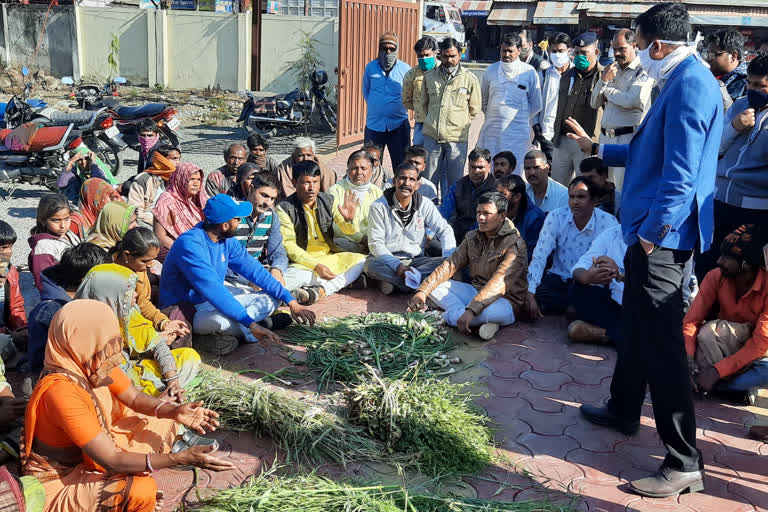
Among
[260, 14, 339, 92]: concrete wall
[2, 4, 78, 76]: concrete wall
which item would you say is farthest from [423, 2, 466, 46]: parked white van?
[2, 4, 78, 76]: concrete wall

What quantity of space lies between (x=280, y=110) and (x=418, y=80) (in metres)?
5.05

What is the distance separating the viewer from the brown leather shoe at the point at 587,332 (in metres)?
4.68

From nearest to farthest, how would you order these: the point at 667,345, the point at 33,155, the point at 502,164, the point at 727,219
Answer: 1. the point at 667,345
2. the point at 727,219
3. the point at 502,164
4. the point at 33,155

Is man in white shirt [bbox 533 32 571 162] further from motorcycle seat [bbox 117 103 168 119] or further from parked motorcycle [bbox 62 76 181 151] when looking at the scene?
motorcycle seat [bbox 117 103 168 119]

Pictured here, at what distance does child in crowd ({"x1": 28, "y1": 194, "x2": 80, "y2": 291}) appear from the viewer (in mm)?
4562

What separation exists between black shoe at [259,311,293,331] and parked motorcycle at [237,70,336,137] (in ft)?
24.8

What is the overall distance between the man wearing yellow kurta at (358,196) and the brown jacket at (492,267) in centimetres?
111

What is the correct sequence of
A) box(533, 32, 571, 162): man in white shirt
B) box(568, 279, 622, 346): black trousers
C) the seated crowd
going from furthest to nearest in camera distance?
box(533, 32, 571, 162): man in white shirt, box(568, 279, 622, 346): black trousers, the seated crowd

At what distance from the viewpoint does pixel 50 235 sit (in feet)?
15.4

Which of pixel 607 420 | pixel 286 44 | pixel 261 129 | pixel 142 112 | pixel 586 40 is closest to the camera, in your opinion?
pixel 607 420

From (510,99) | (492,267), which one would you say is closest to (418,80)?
(510,99)

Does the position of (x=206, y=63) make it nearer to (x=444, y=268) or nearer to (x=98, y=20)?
(x=98, y=20)

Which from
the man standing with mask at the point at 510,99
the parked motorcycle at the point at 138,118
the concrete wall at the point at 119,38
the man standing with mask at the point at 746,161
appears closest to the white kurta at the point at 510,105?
the man standing with mask at the point at 510,99

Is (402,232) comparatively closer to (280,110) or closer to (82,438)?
(82,438)
